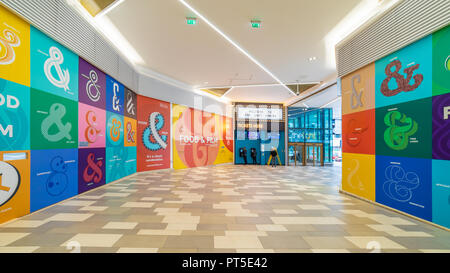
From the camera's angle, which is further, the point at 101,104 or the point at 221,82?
the point at 221,82

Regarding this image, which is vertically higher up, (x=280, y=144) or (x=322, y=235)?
(x=280, y=144)

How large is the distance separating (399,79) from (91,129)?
6.99m

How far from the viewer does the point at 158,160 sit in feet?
28.2

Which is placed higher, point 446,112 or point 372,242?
point 446,112

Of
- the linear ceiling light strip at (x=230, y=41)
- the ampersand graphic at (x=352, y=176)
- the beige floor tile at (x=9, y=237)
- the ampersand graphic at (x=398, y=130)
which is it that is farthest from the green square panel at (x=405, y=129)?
the beige floor tile at (x=9, y=237)

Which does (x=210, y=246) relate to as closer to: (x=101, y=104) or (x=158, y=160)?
(x=101, y=104)

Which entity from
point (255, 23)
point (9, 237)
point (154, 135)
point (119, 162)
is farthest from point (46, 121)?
point (255, 23)

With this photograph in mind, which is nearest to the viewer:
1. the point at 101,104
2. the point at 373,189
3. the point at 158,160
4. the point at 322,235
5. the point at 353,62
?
the point at 322,235

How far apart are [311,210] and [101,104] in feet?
19.4

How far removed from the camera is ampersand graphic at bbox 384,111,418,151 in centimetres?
349

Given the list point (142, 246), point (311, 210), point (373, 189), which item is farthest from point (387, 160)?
point (142, 246)

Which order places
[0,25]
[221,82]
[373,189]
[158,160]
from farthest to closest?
1. [221,82]
2. [158,160]
3. [373,189]
4. [0,25]

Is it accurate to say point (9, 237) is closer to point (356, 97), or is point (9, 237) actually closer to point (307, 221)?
point (307, 221)

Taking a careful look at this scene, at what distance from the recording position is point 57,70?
3.96 meters
